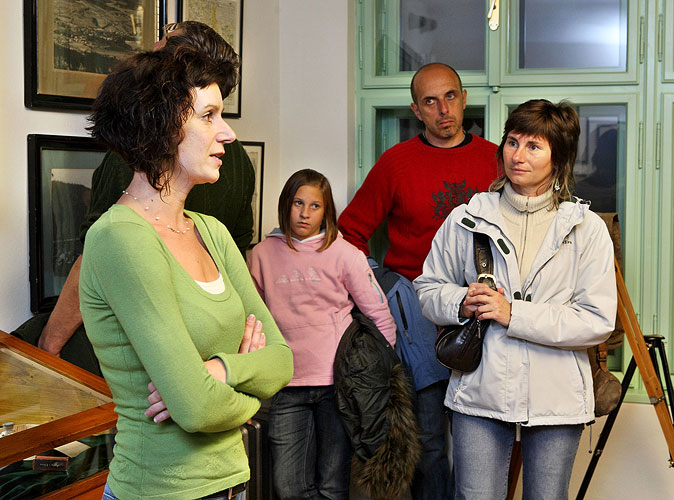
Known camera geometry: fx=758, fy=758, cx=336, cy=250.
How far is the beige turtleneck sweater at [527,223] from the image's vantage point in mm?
2207

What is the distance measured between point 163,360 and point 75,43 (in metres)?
1.63

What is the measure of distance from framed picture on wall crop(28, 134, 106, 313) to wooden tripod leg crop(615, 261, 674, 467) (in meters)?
1.85

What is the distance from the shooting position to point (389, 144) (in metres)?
3.73

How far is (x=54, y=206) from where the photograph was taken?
A: 244 cm

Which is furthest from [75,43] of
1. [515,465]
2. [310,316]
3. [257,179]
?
[515,465]

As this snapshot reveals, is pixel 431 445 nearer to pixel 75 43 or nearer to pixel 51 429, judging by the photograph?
pixel 51 429

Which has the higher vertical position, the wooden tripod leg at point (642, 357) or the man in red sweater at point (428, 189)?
the man in red sweater at point (428, 189)

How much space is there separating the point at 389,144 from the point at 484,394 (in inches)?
72.7

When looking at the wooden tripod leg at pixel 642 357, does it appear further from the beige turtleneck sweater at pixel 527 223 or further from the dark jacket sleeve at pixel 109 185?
the dark jacket sleeve at pixel 109 185

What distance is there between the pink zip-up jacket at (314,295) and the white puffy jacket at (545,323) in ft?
2.08

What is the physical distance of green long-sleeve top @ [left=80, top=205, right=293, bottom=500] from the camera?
1.26 m

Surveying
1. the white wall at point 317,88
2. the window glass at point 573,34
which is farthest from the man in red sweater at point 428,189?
the window glass at point 573,34

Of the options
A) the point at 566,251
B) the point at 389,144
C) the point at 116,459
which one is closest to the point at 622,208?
the point at 389,144

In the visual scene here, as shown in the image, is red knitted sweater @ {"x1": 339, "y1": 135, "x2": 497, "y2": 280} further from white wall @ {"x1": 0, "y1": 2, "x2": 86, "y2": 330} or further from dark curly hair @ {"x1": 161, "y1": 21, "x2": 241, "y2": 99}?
dark curly hair @ {"x1": 161, "y1": 21, "x2": 241, "y2": 99}
